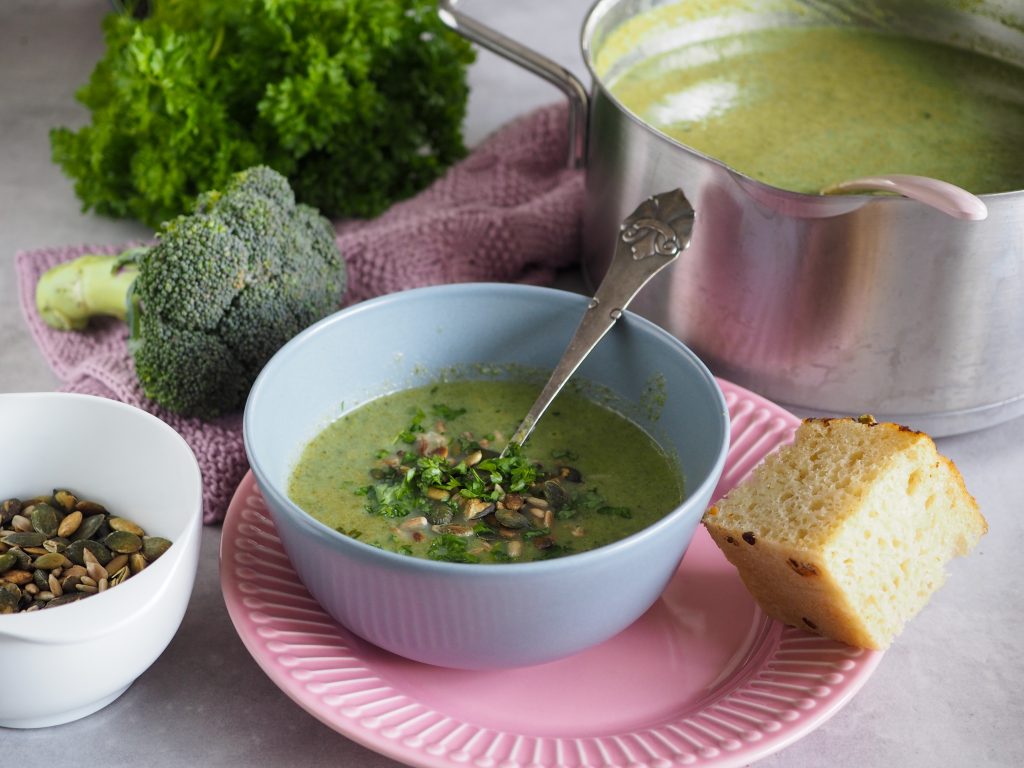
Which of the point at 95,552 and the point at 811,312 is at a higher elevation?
the point at 811,312

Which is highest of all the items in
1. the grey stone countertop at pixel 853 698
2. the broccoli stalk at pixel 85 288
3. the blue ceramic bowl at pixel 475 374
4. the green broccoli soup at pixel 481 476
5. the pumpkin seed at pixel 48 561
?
the blue ceramic bowl at pixel 475 374

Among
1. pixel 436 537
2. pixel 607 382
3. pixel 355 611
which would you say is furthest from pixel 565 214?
pixel 355 611

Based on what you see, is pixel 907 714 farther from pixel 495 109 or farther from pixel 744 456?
pixel 495 109

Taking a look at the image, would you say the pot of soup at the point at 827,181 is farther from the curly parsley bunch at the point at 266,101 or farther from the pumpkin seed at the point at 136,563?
the pumpkin seed at the point at 136,563

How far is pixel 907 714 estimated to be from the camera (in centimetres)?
170

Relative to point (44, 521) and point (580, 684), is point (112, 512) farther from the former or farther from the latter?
point (580, 684)

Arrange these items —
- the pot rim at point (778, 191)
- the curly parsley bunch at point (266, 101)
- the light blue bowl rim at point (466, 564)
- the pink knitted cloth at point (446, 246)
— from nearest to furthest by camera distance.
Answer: the light blue bowl rim at point (466, 564), the pot rim at point (778, 191), the pink knitted cloth at point (446, 246), the curly parsley bunch at point (266, 101)

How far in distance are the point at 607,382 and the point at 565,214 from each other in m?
0.65

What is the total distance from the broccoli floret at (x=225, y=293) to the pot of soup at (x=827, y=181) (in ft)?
1.72

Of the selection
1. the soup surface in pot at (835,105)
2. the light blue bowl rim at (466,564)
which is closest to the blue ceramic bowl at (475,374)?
the light blue bowl rim at (466,564)

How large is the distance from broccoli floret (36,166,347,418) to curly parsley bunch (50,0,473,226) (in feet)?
0.94

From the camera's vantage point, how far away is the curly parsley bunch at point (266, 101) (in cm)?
242

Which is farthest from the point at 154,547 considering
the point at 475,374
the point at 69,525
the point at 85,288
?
the point at 85,288

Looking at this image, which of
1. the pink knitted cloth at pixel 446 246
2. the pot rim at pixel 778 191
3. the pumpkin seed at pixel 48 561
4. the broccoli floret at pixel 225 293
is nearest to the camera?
the pumpkin seed at pixel 48 561
